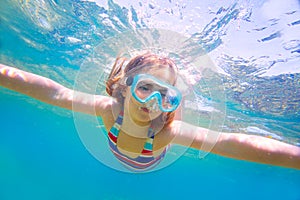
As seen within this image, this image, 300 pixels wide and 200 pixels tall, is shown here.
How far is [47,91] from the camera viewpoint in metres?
4.03

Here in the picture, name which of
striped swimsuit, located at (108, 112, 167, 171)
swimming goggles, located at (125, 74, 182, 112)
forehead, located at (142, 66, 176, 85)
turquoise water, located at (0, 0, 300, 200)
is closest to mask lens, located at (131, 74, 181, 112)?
swimming goggles, located at (125, 74, 182, 112)

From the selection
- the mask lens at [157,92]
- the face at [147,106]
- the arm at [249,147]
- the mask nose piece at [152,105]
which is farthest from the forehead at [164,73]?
the arm at [249,147]

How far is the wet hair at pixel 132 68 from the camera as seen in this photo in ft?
11.1

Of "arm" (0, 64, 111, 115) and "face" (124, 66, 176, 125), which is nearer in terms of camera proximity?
"face" (124, 66, 176, 125)

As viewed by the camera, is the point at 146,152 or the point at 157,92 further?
the point at 146,152

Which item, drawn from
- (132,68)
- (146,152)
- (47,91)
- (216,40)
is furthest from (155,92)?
(216,40)

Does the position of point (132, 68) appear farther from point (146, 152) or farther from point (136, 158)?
point (136, 158)

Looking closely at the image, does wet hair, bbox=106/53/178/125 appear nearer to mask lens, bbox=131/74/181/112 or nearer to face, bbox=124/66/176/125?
face, bbox=124/66/176/125

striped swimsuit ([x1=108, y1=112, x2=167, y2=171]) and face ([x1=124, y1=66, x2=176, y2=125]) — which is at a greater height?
face ([x1=124, y1=66, x2=176, y2=125])

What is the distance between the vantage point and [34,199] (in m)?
97.9

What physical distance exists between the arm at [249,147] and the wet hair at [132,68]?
426mm

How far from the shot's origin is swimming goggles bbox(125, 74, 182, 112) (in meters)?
3.14

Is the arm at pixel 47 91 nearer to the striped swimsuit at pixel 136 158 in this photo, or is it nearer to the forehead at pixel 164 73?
the striped swimsuit at pixel 136 158

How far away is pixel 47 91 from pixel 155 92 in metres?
2.00
